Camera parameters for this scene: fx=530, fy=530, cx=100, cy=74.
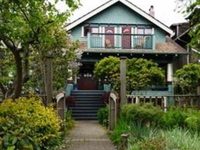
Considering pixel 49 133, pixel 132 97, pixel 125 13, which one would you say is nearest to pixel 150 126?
pixel 49 133

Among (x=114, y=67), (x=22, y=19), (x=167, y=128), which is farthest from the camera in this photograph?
(x=114, y=67)

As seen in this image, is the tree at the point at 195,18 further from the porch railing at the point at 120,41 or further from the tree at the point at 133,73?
the porch railing at the point at 120,41

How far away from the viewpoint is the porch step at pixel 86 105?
29266 millimetres

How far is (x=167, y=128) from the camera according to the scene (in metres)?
12.8

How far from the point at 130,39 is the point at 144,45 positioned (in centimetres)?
105

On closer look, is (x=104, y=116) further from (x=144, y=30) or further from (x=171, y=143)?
(x=144, y=30)

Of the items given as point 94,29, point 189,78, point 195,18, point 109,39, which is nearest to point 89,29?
point 94,29

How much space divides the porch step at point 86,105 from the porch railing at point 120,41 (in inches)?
135

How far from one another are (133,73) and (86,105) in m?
5.15

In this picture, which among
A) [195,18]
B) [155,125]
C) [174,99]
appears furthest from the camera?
[195,18]

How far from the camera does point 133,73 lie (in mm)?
27250

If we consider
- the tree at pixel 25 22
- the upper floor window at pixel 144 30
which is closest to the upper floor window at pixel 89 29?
the upper floor window at pixel 144 30

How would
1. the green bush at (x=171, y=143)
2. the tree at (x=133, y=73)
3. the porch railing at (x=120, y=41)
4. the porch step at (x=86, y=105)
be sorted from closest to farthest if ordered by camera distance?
the green bush at (x=171, y=143) < the tree at (x=133, y=73) < the porch step at (x=86, y=105) < the porch railing at (x=120, y=41)

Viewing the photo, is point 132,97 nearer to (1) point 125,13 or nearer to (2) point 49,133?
(2) point 49,133
